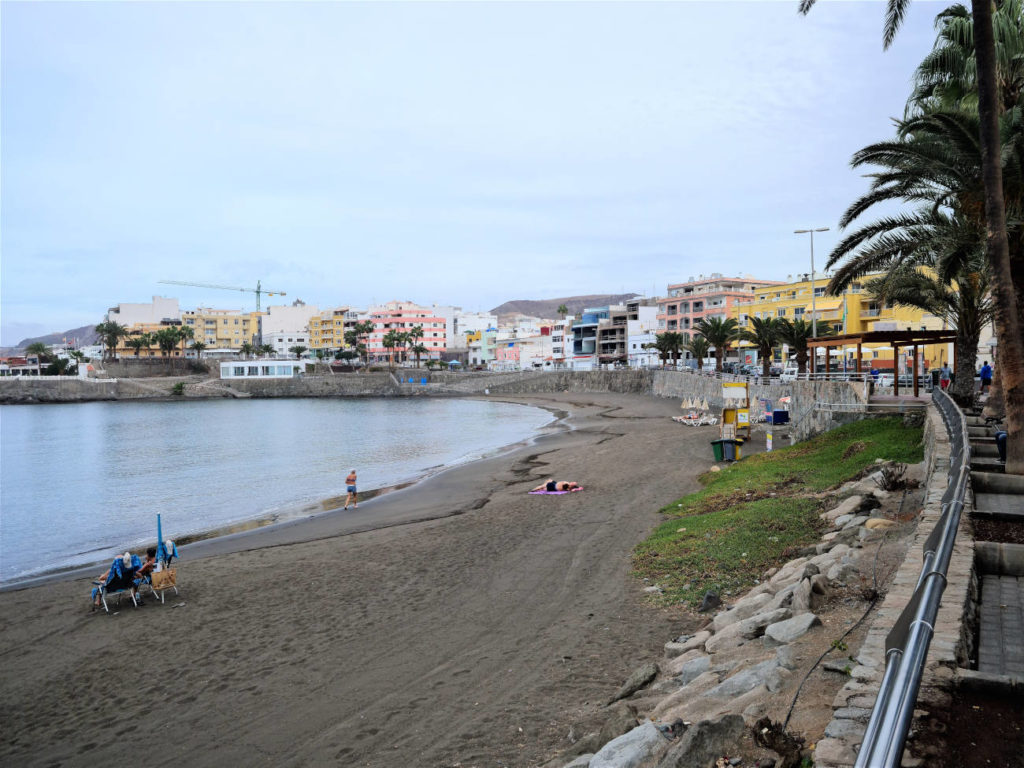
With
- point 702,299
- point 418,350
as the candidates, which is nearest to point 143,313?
point 418,350

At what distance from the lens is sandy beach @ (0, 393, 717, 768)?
25.9 feet

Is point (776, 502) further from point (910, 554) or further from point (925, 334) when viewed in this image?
point (925, 334)

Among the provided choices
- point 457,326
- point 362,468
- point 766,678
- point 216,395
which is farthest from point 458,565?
point 457,326

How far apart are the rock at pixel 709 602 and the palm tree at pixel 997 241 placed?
594cm

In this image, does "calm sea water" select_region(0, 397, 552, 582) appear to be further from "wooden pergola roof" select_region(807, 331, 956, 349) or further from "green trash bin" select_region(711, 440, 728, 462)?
"wooden pergola roof" select_region(807, 331, 956, 349)

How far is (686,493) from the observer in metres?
21.2

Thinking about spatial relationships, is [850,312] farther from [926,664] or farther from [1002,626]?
[926,664]

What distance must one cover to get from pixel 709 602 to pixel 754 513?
4786mm

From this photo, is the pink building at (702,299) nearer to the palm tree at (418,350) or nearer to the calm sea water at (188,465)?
the calm sea water at (188,465)

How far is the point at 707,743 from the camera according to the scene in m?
4.70

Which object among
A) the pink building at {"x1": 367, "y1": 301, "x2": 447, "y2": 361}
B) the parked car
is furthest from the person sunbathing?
the pink building at {"x1": 367, "y1": 301, "x2": 447, "y2": 361}

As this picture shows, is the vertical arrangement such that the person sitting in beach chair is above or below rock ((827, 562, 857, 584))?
below

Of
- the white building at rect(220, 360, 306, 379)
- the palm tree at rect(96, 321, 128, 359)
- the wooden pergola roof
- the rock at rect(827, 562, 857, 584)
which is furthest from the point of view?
the palm tree at rect(96, 321, 128, 359)

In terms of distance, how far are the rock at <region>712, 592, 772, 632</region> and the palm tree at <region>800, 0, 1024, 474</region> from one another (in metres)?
6.24
